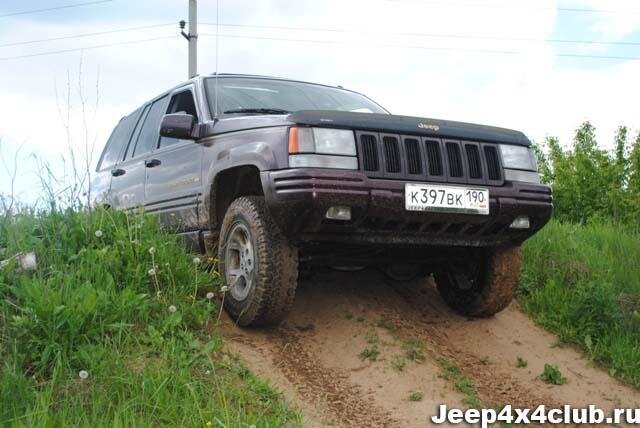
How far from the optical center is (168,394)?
317cm

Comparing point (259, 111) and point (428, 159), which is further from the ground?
point (259, 111)

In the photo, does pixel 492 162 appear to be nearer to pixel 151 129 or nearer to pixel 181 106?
pixel 181 106

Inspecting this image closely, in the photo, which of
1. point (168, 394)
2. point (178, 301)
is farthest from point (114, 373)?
point (178, 301)

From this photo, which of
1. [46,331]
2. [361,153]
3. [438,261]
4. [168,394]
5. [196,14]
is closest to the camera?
[168,394]

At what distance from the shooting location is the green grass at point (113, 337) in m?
3.06

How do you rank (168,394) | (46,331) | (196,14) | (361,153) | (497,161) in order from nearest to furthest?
(168,394) < (46,331) < (361,153) < (497,161) < (196,14)

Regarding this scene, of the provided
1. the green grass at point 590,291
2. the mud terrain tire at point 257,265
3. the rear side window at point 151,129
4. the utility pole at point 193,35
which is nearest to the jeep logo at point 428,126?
the mud terrain tire at point 257,265

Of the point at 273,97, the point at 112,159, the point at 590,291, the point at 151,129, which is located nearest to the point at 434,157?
the point at 273,97

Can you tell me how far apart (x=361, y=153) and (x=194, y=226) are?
5.50 ft

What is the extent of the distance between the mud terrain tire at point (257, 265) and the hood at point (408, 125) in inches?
26.7

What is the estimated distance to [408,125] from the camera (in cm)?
414

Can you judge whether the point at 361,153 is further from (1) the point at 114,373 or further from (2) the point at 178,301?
(1) the point at 114,373

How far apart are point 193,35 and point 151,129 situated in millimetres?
12089

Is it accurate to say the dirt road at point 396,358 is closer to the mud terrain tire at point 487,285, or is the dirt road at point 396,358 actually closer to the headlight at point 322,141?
the mud terrain tire at point 487,285
